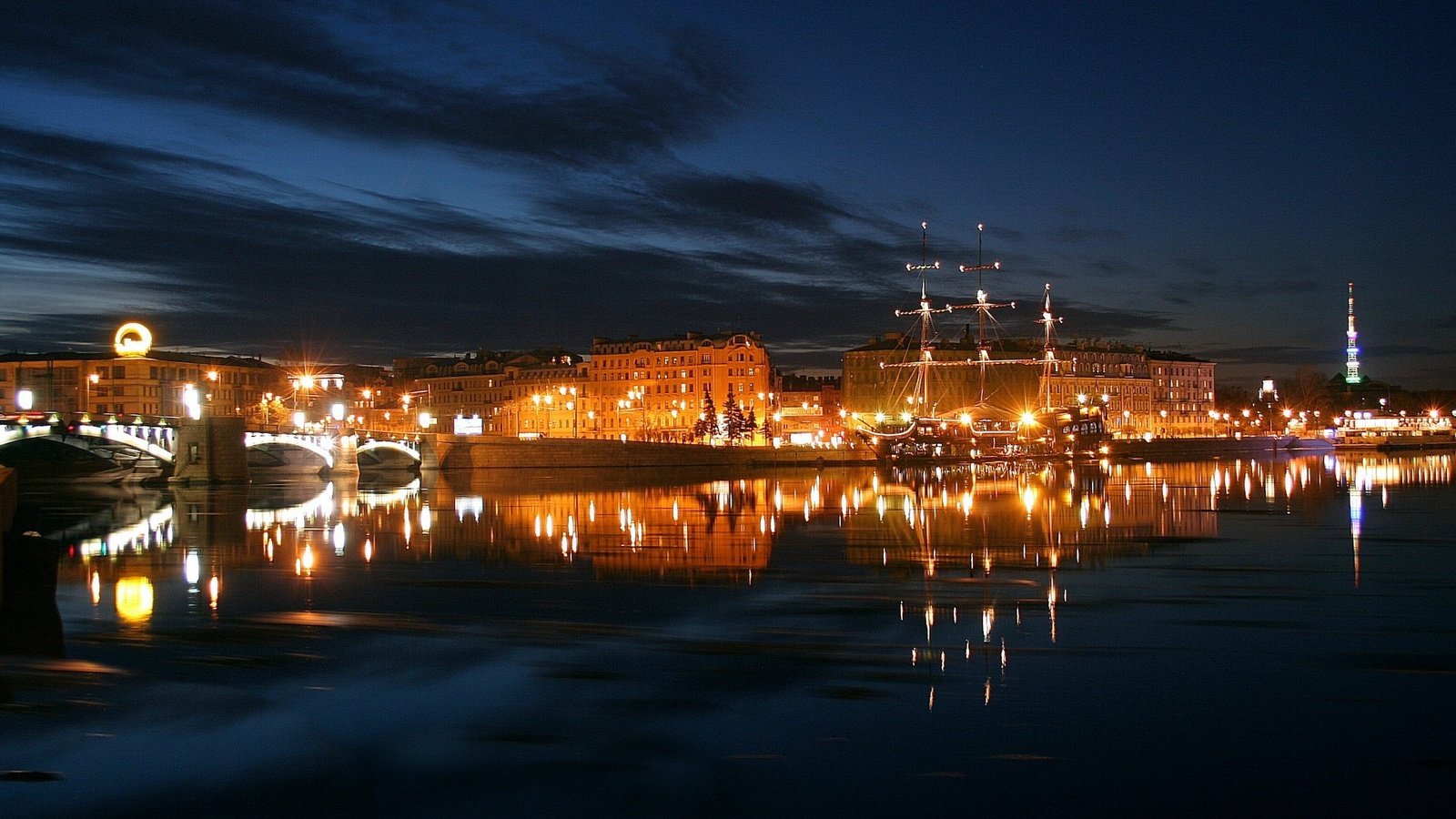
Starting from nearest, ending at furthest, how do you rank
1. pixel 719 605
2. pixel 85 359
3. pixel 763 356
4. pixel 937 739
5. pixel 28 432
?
pixel 937 739 < pixel 719 605 < pixel 28 432 < pixel 85 359 < pixel 763 356

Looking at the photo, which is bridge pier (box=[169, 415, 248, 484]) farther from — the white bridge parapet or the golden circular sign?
the golden circular sign

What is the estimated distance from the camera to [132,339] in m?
72.1

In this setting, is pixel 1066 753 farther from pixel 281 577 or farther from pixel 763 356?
pixel 763 356

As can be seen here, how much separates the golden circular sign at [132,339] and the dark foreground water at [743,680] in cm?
4717

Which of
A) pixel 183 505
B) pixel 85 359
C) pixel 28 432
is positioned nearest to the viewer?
pixel 183 505

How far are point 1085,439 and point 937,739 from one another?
109954 mm

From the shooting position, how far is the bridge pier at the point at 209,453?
64.5 meters

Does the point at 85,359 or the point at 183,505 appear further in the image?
the point at 85,359

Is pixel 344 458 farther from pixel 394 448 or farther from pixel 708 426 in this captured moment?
pixel 708 426

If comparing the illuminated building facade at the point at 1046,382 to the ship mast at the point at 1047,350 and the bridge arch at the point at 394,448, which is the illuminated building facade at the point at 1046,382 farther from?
the bridge arch at the point at 394,448

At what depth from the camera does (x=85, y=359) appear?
130000mm

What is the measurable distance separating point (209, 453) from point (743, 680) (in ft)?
193

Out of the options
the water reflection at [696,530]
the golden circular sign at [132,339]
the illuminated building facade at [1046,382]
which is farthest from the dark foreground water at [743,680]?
the illuminated building facade at [1046,382]

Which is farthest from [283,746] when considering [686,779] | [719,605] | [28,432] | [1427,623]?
[28,432]
